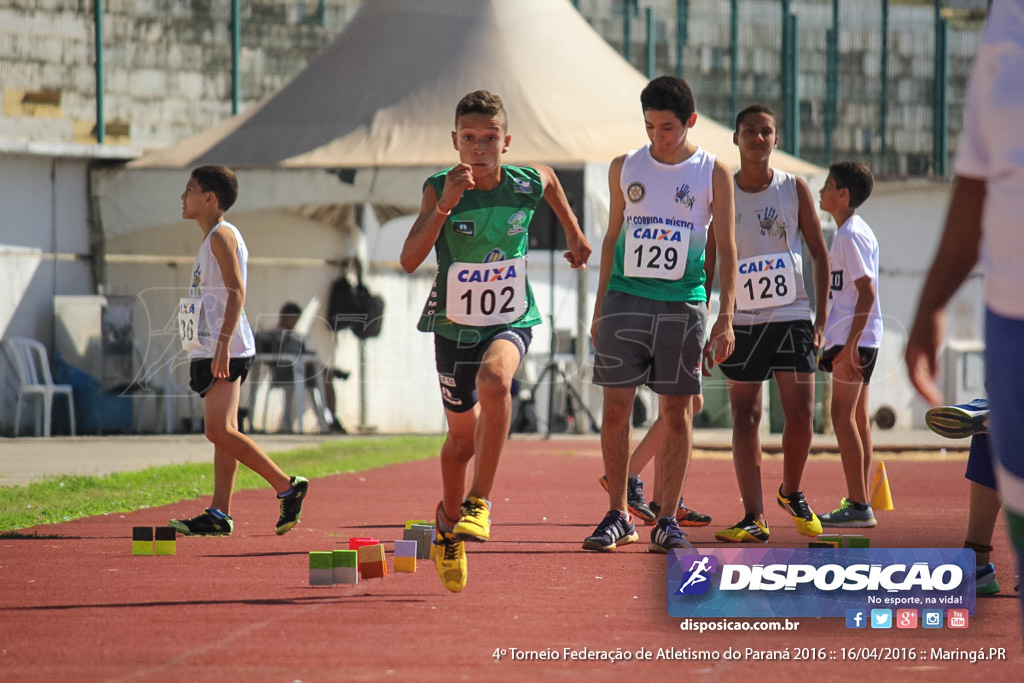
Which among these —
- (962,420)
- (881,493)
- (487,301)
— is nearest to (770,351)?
(487,301)

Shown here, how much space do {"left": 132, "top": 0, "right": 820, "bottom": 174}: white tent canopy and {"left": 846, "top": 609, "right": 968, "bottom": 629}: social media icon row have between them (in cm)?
1275

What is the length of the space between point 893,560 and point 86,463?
9589mm

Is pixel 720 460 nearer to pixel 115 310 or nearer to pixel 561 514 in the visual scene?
pixel 561 514

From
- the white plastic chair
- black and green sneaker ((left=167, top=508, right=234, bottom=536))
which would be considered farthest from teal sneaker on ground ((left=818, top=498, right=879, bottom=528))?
the white plastic chair

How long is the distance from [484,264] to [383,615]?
1710 mm

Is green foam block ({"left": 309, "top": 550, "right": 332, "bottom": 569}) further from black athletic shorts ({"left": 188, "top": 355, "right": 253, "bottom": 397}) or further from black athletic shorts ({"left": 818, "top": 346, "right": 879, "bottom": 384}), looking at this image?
black athletic shorts ({"left": 818, "top": 346, "right": 879, "bottom": 384})

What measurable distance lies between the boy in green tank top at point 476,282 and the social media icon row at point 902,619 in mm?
1659

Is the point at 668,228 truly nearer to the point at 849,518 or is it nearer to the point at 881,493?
the point at 849,518

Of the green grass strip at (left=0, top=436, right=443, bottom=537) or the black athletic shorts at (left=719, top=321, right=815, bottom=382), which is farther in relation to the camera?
the green grass strip at (left=0, top=436, right=443, bottom=537)

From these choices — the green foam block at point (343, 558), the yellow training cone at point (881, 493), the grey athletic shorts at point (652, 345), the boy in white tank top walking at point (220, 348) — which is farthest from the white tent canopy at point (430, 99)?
the green foam block at point (343, 558)

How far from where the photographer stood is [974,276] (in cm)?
2277

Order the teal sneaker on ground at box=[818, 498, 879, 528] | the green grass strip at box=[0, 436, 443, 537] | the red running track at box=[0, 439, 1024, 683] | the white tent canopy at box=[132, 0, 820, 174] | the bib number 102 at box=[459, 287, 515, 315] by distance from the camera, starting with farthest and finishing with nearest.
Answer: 1. the white tent canopy at box=[132, 0, 820, 174]
2. the green grass strip at box=[0, 436, 443, 537]
3. the teal sneaker on ground at box=[818, 498, 879, 528]
4. the bib number 102 at box=[459, 287, 515, 315]
5. the red running track at box=[0, 439, 1024, 683]

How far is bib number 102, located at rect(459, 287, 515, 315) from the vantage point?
621 centimetres

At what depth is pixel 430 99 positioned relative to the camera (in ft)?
59.3
